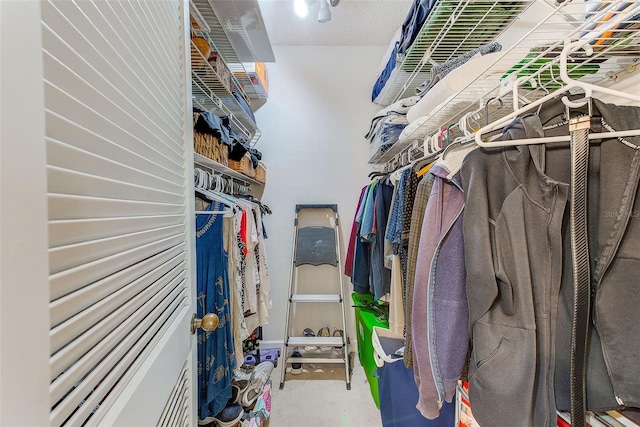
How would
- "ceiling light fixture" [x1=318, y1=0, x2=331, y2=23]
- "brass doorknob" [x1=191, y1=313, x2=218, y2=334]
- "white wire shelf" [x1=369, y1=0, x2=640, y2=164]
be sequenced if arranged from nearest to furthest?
"white wire shelf" [x1=369, y1=0, x2=640, y2=164]
"brass doorknob" [x1=191, y1=313, x2=218, y2=334]
"ceiling light fixture" [x1=318, y1=0, x2=331, y2=23]

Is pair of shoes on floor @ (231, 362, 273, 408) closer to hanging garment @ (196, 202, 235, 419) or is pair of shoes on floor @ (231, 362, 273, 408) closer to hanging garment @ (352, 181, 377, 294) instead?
hanging garment @ (196, 202, 235, 419)

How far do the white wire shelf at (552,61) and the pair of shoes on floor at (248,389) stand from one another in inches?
69.0

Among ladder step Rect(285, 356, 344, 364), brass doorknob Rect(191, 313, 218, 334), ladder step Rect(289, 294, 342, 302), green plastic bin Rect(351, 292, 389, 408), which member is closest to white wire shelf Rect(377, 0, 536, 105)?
brass doorknob Rect(191, 313, 218, 334)

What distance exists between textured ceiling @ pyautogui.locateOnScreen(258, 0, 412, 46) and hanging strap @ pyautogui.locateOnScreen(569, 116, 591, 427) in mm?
1935

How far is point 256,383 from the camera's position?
1.62 meters

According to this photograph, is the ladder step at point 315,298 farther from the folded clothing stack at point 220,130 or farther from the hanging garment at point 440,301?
the hanging garment at point 440,301

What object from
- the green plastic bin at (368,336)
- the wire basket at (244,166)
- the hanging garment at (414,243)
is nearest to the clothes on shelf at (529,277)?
the hanging garment at (414,243)

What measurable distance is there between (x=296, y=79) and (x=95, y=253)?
2.44 m

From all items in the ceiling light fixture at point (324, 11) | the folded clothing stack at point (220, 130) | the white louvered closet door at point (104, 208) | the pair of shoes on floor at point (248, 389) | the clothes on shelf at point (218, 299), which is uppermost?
the ceiling light fixture at point (324, 11)

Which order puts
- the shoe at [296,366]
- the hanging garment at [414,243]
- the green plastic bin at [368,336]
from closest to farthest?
the hanging garment at [414,243] → the green plastic bin at [368,336] → the shoe at [296,366]

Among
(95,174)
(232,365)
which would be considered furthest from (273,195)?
(95,174)

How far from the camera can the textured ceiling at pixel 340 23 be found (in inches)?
77.2

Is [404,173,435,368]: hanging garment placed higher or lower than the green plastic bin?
higher

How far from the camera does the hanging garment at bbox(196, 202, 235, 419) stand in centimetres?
117
